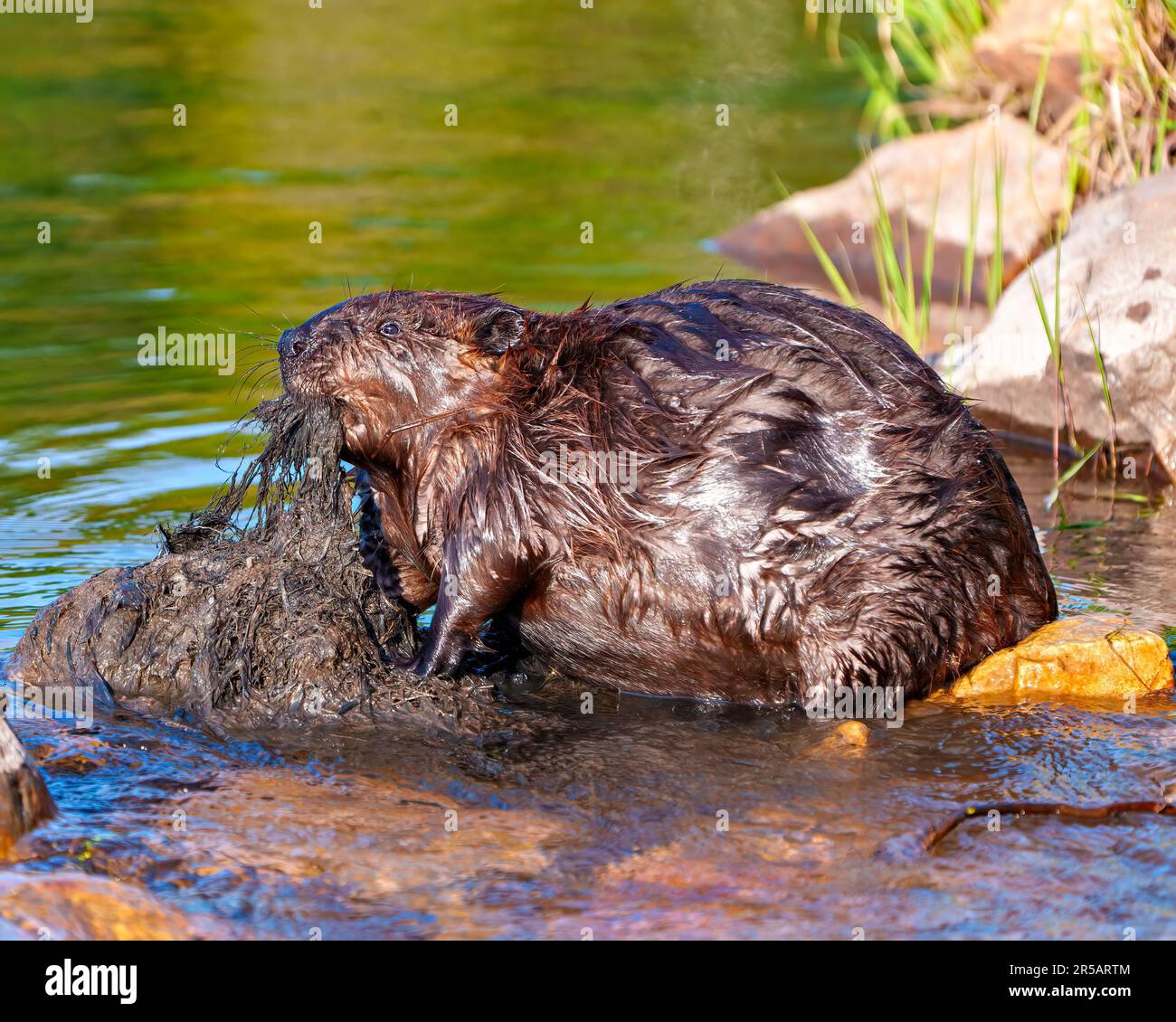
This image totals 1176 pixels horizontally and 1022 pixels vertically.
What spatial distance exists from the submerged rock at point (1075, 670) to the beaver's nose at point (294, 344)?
88.9 inches

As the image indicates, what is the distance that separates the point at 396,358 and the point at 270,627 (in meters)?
0.91

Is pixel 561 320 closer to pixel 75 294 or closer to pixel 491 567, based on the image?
pixel 491 567

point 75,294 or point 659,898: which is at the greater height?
point 75,294

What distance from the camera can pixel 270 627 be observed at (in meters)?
5.17

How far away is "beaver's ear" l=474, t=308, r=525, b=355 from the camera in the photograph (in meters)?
5.09

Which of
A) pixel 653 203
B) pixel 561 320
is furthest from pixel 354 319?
pixel 653 203

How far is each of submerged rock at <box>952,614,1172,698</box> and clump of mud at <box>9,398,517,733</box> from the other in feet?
5.10

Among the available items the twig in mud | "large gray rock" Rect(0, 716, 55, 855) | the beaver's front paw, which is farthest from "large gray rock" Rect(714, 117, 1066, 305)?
"large gray rock" Rect(0, 716, 55, 855)

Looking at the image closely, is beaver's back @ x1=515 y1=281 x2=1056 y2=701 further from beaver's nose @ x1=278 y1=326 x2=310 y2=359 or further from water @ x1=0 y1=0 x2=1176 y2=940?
beaver's nose @ x1=278 y1=326 x2=310 y2=359

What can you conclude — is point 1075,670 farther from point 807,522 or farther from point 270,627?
point 270,627
